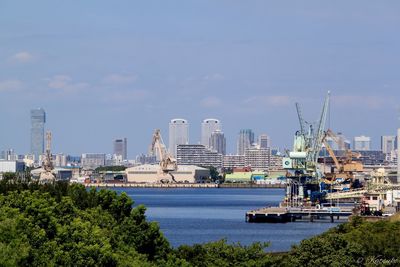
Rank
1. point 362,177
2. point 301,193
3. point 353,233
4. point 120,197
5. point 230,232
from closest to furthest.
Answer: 1. point 120,197
2. point 353,233
3. point 230,232
4. point 301,193
5. point 362,177

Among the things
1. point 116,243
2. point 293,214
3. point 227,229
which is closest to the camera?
point 116,243

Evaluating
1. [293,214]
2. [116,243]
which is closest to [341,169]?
[293,214]

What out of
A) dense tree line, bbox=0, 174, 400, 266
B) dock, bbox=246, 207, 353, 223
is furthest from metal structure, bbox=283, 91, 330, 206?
dense tree line, bbox=0, 174, 400, 266

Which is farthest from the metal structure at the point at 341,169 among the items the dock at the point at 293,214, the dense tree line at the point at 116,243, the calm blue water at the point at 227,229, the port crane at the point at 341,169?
the dense tree line at the point at 116,243

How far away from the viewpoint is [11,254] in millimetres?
24859

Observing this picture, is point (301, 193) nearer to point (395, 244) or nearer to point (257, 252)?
point (395, 244)

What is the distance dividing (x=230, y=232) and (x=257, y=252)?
42.2 metres

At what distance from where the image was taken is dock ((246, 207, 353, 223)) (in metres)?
90.2

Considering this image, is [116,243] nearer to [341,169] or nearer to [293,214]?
[293,214]

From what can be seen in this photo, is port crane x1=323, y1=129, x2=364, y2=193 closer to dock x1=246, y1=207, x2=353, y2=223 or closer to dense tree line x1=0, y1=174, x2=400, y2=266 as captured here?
dock x1=246, y1=207, x2=353, y2=223

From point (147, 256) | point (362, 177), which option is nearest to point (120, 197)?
point (147, 256)

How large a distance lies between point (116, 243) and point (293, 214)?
63.9 metres

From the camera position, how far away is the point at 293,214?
9588cm

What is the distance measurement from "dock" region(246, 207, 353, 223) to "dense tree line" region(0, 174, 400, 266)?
45688 mm
